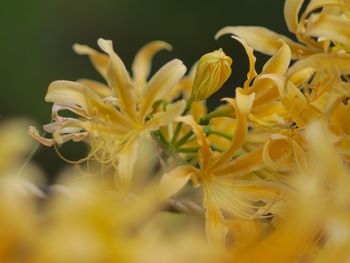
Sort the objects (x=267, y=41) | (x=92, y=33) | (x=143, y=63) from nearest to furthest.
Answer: (x=267, y=41)
(x=143, y=63)
(x=92, y=33)

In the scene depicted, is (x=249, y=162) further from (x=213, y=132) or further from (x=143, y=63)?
(x=143, y=63)

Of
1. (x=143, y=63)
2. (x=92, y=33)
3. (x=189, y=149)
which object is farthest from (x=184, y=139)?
(x=92, y=33)

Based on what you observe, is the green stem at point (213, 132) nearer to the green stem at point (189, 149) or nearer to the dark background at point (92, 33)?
the green stem at point (189, 149)

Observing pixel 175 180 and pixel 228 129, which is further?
pixel 228 129

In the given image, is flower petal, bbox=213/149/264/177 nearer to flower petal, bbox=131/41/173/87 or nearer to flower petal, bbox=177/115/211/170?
flower petal, bbox=177/115/211/170

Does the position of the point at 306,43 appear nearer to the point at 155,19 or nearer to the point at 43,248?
the point at 43,248

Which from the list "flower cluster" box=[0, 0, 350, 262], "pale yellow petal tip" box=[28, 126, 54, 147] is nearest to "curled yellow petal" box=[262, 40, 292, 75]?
"flower cluster" box=[0, 0, 350, 262]
